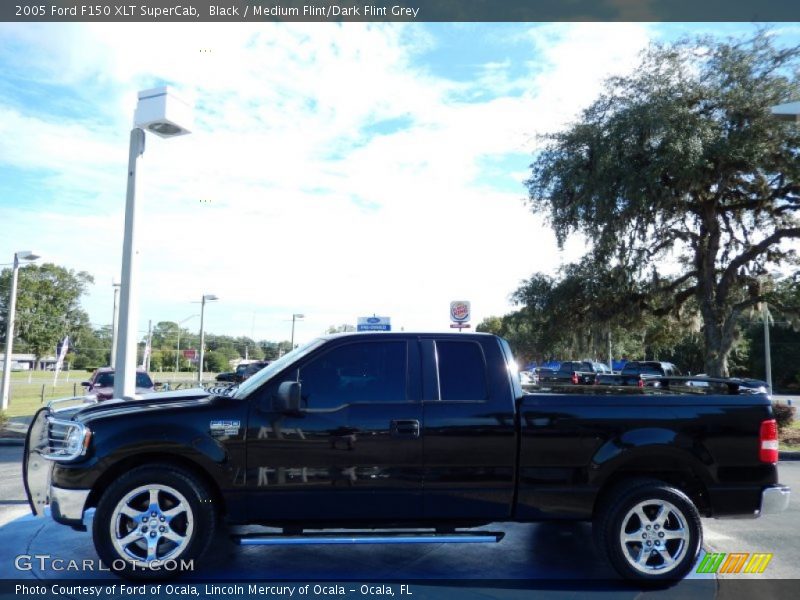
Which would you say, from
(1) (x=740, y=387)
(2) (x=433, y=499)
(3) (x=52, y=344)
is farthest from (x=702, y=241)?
(3) (x=52, y=344)

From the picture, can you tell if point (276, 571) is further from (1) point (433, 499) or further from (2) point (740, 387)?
(2) point (740, 387)

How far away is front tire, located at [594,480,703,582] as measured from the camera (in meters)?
4.92

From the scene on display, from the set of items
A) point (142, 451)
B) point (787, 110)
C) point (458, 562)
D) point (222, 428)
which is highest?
point (787, 110)

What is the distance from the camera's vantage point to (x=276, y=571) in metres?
5.10

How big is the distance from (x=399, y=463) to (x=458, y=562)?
1180 mm

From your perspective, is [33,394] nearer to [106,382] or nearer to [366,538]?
[106,382]

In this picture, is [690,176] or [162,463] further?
[690,176]

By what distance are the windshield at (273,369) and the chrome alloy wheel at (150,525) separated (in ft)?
2.85

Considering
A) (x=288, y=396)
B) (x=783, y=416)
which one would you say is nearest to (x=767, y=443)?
(x=288, y=396)

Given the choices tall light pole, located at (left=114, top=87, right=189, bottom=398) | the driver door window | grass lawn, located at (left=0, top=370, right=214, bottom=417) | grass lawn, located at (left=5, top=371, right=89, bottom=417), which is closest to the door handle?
the driver door window

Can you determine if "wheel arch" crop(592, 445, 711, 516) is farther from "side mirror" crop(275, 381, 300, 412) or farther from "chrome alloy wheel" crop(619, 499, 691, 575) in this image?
"side mirror" crop(275, 381, 300, 412)

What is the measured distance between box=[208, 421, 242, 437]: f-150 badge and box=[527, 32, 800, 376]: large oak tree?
Answer: 14.5 meters

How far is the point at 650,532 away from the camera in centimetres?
498

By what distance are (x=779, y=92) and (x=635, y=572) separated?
15.5 meters
